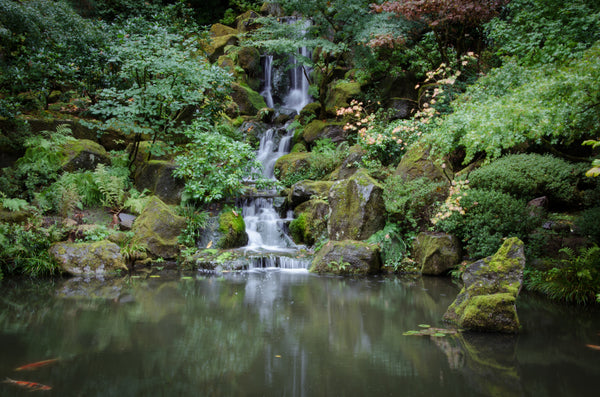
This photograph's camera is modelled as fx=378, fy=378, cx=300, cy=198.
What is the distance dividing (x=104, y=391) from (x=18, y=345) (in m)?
1.67

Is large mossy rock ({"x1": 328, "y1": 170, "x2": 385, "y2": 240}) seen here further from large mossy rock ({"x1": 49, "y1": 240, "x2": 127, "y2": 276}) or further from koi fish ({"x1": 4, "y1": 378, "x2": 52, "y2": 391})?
koi fish ({"x1": 4, "y1": 378, "x2": 52, "y2": 391})

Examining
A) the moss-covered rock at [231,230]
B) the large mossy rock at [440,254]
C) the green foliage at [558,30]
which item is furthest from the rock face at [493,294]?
the moss-covered rock at [231,230]

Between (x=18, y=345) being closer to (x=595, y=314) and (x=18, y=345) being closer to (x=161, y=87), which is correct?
(x=595, y=314)

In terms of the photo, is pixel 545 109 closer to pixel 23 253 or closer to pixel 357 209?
pixel 357 209

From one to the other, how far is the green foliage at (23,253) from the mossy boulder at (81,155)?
3234 millimetres

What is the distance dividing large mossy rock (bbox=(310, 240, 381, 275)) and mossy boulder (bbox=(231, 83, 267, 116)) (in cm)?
1105

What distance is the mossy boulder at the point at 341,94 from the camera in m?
14.6

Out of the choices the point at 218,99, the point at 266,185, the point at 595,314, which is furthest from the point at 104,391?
the point at 218,99

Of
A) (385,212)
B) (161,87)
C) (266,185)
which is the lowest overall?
(385,212)

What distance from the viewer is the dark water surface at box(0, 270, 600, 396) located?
10.9 ft

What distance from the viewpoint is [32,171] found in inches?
384

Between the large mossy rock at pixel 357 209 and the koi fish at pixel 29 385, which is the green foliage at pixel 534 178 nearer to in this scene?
the large mossy rock at pixel 357 209

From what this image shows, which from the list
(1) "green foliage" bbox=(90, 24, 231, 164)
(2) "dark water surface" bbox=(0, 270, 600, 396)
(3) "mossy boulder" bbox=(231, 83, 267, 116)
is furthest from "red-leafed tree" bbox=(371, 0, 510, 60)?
(2) "dark water surface" bbox=(0, 270, 600, 396)

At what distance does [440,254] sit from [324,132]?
25.2 ft
